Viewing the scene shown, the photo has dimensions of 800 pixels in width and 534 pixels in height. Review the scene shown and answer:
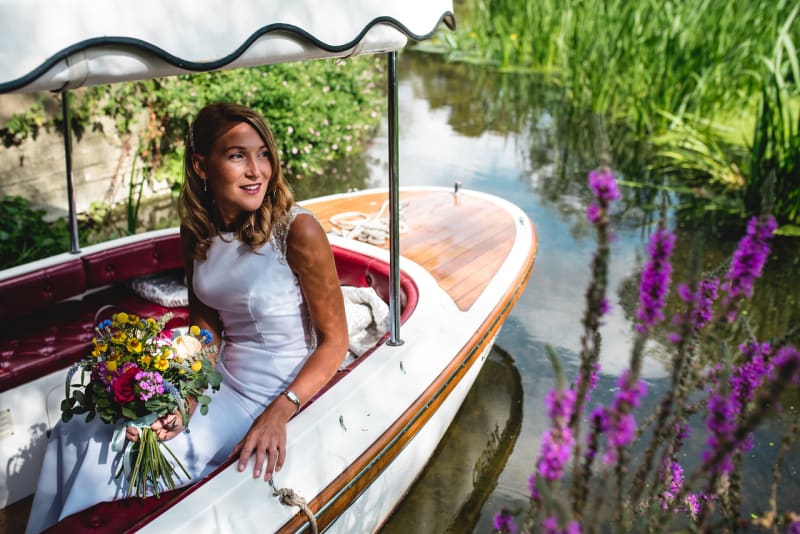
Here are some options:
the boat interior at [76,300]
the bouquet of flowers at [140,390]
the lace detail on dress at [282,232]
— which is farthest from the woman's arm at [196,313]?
the boat interior at [76,300]

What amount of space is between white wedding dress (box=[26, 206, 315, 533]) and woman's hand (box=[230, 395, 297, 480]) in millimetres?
152

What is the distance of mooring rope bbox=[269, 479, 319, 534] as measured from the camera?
1.78m

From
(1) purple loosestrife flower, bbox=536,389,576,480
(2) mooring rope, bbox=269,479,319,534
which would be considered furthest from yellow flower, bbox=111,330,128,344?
(1) purple loosestrife flower, bbox=536,389,576,480

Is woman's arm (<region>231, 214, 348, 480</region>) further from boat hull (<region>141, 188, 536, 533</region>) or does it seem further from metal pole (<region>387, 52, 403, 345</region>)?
metal pole (<region>387, 52, 403, 345</region>)

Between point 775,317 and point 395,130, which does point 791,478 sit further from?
point 395,130

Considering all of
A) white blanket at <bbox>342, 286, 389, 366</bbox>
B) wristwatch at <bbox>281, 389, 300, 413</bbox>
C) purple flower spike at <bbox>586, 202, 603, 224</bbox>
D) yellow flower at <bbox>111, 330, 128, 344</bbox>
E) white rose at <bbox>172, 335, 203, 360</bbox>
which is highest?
purple flower spike at <bbox>586, 202, 603, 224</bbox>

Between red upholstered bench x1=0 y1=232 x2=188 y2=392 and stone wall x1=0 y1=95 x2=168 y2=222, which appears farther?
stone wall x1=0 y1=95 x2=168 y2=222

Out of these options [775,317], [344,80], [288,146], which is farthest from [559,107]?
[775,317]

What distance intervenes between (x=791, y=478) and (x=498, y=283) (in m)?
1.48

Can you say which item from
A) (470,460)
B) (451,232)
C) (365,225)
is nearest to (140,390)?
(470,460)

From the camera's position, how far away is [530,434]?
3.29 meters

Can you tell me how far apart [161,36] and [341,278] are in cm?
189

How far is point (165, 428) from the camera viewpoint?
188cm

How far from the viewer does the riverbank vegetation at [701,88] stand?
5.09m
